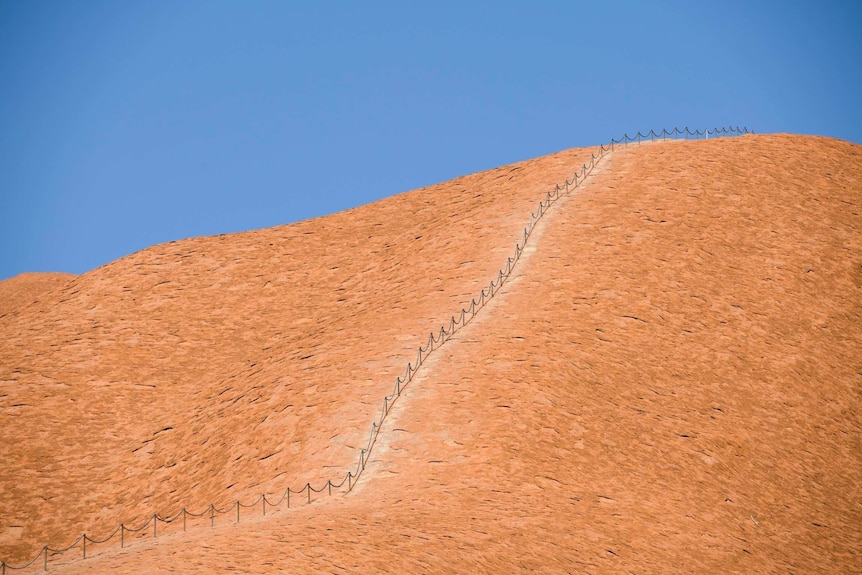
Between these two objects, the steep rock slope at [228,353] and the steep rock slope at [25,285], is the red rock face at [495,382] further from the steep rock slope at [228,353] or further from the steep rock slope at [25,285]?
the steep rock slope at [25,285]

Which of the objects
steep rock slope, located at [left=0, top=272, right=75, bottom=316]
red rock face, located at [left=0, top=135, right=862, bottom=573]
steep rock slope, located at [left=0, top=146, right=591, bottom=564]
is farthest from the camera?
steep rock slope, located at [left=0, top=272, right=75, bottom=316]

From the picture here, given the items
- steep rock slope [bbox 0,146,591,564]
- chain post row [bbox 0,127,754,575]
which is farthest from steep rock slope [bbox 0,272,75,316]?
chain post row [bbox 0,127,754,575]

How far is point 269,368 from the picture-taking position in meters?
41.1

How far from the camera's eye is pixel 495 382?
32250mm

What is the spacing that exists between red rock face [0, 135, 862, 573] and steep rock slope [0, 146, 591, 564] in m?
0.16

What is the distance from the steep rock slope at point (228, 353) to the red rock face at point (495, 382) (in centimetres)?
16

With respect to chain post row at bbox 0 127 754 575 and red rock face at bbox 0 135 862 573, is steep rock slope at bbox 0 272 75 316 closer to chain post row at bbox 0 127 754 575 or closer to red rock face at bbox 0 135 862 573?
red rock face at bbox 0 135 862 573

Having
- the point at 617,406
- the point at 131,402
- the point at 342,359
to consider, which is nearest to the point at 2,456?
the point at 131,402

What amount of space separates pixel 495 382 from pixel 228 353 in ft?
58.6

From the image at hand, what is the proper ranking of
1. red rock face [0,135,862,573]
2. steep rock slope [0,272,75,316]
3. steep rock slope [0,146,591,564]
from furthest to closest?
steep rock slope [0,272,75,316]
steep rock slope [0,146,591,564]
red rock face [0,135,862,573]

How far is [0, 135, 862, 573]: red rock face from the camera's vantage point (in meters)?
26.0

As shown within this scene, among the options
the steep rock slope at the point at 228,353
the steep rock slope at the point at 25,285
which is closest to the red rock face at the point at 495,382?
the steep rock slope at the point at 228,353

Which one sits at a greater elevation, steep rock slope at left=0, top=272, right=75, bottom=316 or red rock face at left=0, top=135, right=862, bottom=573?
steep rock slope at left=0, top=272, right=75, bottom=316

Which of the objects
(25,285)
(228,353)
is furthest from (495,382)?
(25,285)
